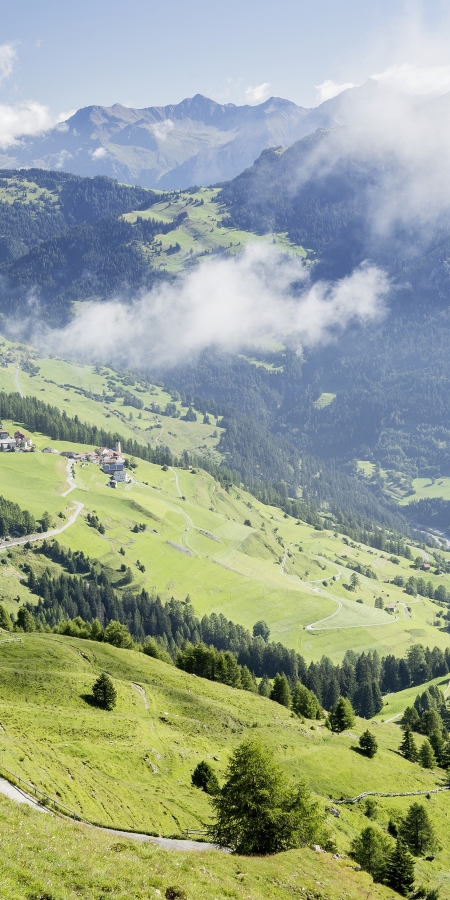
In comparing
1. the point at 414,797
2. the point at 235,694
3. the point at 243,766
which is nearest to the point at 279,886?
the point at 243,766

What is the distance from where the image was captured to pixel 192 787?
71188 mm

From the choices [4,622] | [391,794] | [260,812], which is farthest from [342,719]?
[260,812]

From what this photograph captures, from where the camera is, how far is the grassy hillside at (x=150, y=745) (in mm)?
56375

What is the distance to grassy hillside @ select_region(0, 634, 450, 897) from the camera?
185ft

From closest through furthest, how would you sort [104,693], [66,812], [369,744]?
[66,812] → [104,693] → [369,744]

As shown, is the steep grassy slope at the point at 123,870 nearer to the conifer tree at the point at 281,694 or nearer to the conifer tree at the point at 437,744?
the conifer tree at the point at 437,744

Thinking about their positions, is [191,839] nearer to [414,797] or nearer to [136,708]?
[136,708]

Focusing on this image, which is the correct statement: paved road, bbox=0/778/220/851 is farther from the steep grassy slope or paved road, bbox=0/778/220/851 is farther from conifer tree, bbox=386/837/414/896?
conifer tree, bbox=386/837/414/896

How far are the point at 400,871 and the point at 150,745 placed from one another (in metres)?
29.9

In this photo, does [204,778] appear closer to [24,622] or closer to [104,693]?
[104,693]

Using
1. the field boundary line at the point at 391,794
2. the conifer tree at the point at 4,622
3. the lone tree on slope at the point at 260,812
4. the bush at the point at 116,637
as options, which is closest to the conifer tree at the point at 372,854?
the lone tree on slope at the point at 260,812

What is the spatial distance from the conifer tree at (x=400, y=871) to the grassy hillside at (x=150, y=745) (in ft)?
18.1

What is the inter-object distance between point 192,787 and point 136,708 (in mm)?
22047

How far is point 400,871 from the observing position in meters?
62.9
